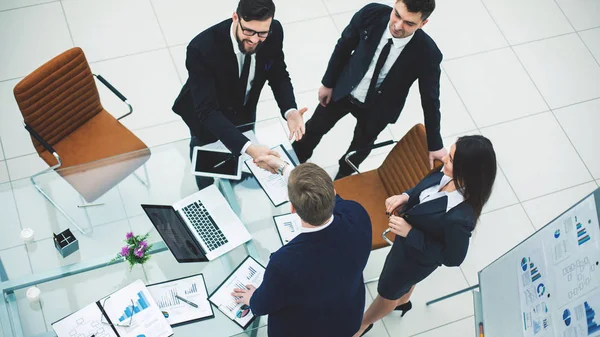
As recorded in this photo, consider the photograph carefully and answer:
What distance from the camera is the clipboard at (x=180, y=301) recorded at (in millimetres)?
2818

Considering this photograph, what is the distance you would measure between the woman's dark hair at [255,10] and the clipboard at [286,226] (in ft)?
3.50

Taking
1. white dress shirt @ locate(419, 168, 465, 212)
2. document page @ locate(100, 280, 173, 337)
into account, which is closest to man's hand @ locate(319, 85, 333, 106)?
white dress shirt @ locate(419, 168, 465, 212)

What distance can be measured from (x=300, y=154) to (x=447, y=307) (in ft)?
4.81

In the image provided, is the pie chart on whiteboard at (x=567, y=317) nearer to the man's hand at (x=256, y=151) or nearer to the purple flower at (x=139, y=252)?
the man's hand at (x=256, y=151)

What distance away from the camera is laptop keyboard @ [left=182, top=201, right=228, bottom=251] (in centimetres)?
305

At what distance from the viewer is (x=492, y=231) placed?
4270 mm

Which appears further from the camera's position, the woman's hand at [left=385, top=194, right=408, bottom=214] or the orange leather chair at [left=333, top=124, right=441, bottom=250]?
the orange leather chair at [left=333, top=124, right=441, bottom=250]

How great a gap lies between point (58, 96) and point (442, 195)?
2280 mm

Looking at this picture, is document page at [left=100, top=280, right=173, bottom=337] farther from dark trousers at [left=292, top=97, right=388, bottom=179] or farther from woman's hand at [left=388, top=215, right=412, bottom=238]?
dark trousers at [left=292, top=97, right=388, bottom=179]

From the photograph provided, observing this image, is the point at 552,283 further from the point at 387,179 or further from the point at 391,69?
the point at 391,69

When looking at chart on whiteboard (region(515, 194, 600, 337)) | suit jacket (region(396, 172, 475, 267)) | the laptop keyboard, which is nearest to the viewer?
chart on whiteboard (region(515, 194, 600, 337))

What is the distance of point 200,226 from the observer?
3084mm

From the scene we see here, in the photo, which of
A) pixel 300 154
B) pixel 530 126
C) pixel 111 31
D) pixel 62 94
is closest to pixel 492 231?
pixel 530 126

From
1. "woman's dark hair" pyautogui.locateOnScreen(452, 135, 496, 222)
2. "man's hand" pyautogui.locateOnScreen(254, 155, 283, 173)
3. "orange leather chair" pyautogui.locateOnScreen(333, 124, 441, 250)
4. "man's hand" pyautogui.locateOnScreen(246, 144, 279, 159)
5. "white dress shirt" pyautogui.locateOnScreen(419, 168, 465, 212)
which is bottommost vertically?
"orange leather chair" pyautogui.locateOnScreen(333, 124, 441, 250)
